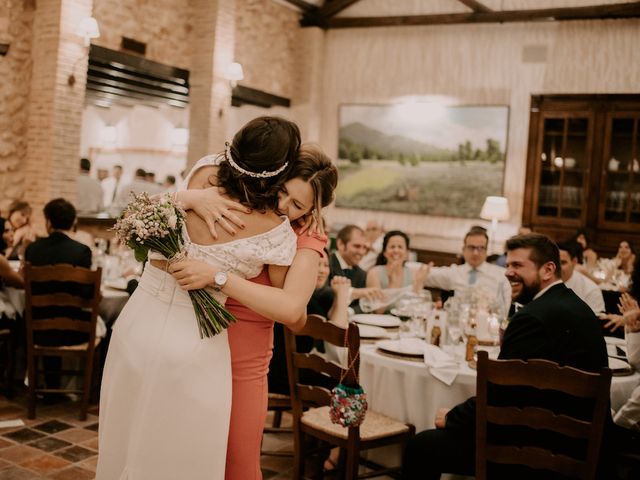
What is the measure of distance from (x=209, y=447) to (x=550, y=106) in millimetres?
8802

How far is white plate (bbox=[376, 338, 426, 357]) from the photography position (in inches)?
131

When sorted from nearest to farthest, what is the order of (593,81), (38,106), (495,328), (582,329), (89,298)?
(582,329) < (495,328) < (89,298) < (38,106) < (593,81)

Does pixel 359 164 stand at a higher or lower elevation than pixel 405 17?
lower

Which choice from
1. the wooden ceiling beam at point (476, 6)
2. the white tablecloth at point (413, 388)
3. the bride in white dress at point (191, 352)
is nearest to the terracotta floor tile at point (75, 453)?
the white tablecloth at point (413, 388)

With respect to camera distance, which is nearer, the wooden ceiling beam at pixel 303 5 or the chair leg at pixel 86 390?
the chair leg at pixel 86 390

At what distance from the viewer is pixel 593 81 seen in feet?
30.8

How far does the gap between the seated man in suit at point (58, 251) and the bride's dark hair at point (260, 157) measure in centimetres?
290

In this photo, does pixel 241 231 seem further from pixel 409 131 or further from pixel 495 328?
pixel 409 131

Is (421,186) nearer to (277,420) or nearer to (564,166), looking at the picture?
(564,166)

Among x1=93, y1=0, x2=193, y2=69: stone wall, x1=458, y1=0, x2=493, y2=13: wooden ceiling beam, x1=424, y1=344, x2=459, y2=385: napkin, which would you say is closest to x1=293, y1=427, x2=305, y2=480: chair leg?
x1=424, y1=344, x2=459, y2=385: napkin

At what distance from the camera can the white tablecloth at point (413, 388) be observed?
3145mm

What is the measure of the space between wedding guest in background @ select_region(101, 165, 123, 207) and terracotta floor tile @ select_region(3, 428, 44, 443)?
911 cm

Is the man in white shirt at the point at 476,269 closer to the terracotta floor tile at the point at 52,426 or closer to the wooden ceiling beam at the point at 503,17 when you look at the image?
the terracotta floor tile at the point at 52,426

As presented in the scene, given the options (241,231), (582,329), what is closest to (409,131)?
(582,329)
